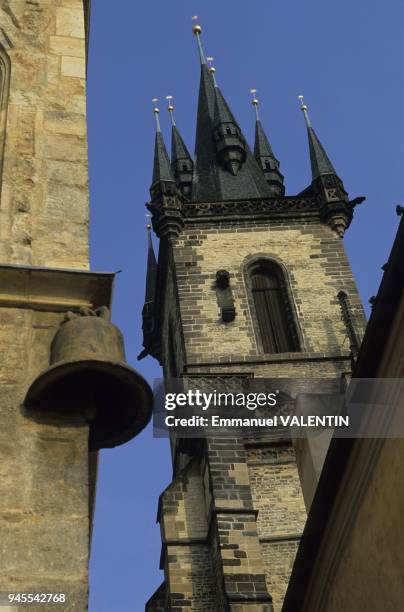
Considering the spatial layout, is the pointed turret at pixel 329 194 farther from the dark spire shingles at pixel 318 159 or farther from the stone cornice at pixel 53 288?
the stone cornice at pixel 53 288

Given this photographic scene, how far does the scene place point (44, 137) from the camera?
5973mm

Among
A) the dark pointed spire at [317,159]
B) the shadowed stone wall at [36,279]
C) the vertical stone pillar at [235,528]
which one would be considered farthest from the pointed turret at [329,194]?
the shadowed stone wall at [36,279]

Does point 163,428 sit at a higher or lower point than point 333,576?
higher

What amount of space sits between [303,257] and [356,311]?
2424 mm

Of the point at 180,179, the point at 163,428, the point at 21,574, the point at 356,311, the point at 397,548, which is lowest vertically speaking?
the point at 21,574

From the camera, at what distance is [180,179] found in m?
30.5

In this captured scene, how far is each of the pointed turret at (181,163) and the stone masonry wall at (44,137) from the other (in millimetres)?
22316

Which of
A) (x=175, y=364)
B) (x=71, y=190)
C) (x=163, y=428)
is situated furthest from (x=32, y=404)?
(x=175, y=364)

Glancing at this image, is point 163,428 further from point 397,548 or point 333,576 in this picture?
point 397,548

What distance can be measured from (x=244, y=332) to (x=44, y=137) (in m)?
16.6

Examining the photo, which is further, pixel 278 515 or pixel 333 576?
pixel 278 515

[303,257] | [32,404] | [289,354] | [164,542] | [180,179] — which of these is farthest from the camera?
[180,179]

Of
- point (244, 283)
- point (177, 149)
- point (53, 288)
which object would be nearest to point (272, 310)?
point (244, 283)

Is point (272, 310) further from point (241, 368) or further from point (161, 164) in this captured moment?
point (161, 164)
